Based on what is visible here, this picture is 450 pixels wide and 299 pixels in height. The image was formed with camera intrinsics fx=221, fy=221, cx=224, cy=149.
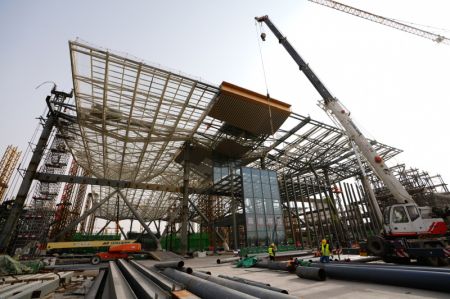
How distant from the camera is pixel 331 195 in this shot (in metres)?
35.6

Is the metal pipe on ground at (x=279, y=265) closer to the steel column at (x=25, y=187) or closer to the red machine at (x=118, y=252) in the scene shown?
the red machine at (x=118, y=252)

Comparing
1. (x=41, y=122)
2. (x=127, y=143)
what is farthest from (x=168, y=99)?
(x=41, y=122)

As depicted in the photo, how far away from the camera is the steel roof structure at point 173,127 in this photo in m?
19.1

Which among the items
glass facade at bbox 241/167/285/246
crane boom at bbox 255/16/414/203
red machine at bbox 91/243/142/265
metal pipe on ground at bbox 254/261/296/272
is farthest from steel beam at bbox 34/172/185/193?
crane boom at bbox 255/16/414/203

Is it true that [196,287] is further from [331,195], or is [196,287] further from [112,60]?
[331,195]

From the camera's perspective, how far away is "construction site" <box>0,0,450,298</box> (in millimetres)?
6996

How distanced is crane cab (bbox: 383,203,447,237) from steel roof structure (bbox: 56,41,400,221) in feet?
40.2

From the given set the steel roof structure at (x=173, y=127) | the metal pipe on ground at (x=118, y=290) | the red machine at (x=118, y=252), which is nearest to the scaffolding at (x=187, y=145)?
the steel roof structure at (x=173, y=127)

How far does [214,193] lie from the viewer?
32.4 meters

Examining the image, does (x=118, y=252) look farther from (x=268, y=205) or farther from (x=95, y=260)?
(x=268, y=205)

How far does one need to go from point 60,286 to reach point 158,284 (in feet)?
20.0

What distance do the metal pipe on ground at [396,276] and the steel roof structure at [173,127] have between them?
1533 cm

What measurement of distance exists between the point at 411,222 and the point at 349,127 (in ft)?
24.0

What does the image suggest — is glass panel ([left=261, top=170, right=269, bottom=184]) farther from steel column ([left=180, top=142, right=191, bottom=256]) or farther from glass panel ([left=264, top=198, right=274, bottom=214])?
steel column ([left=180, top=142, right=191, bottom=256])
